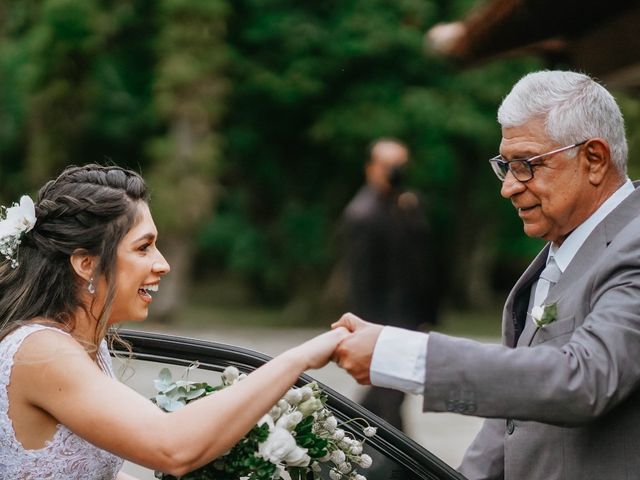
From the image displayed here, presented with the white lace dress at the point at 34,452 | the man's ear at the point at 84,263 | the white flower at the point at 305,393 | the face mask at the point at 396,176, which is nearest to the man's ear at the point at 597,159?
the white flower at the point at 305,393

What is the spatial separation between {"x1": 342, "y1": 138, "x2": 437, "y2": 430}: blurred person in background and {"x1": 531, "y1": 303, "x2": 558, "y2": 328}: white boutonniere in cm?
429

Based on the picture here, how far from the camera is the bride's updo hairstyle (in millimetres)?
2779

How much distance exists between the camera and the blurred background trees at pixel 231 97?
61.9 ft

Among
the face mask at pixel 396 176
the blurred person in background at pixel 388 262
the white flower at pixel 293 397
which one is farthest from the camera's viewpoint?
the face mask at pixel 396 176

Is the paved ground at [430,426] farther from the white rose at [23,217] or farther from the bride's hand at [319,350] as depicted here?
the bride's hand at [319,350]

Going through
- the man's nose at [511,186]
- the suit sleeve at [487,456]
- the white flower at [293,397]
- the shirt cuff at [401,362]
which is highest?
the man's nose at [511,186]

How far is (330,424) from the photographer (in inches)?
106

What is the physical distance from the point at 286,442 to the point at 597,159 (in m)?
1.03

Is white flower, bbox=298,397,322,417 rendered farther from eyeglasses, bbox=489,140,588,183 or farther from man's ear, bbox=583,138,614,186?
man's ear, bbox=583,138,614,186

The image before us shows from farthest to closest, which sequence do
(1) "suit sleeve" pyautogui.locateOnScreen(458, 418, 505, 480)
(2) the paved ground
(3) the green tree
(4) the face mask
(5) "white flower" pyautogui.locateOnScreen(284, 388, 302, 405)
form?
1. (3) the green tree
2. (2) the paved ground
3. (4) the face mask
4. (1) "suit sleeve" pyautogui.locateOnScreen(458, 418, 505, 480)
5. (5) "white flower" pyautogui.locateOnScreen(284, 388, 302, 405)

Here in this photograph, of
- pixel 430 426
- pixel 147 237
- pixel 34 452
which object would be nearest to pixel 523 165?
pixel 147 237

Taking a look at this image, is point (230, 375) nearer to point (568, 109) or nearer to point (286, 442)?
point (286, 442)

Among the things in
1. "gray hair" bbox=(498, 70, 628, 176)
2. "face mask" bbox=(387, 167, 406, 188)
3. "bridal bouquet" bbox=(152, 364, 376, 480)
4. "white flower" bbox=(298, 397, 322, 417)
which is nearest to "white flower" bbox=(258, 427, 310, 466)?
"bridal bouquet" bbox=(152, 364, 376, 480)

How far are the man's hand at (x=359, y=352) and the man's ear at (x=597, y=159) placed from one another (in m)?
0.69
